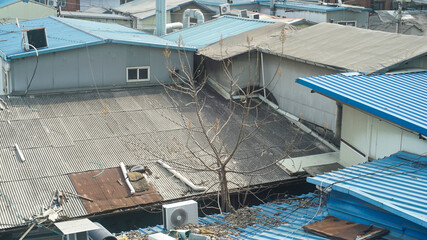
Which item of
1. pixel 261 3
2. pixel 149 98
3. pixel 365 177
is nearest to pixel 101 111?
pixel 149 98

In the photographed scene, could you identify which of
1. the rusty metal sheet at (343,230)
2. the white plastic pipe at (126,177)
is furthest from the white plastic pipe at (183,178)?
the rusty metal sheet at (343,230)

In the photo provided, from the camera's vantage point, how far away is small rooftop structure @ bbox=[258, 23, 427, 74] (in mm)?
14719

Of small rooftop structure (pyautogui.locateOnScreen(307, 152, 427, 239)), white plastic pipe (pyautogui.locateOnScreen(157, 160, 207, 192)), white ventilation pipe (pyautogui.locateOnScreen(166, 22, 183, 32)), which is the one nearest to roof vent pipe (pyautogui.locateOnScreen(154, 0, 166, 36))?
white ventilation pipe (pyautogui.locateOnScreen(166, 22, 183, 32))

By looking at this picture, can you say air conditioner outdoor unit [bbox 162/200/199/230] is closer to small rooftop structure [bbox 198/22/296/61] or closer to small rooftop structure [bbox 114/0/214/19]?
small rooftop structure [bbox 198/22/296/61]

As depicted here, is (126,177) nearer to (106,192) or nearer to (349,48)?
(106,192)

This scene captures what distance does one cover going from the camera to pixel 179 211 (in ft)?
38.3

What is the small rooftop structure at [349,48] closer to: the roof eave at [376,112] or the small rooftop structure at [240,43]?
the small rooftop structure at [240,43]

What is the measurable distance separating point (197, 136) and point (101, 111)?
310 cm

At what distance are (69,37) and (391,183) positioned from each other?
41.2ft

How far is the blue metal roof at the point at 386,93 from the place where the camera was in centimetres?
1171

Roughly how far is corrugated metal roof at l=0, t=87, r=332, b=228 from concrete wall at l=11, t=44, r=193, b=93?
39 cm

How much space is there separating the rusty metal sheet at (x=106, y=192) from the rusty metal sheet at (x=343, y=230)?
4405mm

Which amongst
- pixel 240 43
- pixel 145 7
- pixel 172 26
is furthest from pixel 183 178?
pixel 145 7

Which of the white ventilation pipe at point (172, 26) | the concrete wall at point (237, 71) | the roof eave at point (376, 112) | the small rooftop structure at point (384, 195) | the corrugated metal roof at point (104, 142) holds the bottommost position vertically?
the corrugated metal roof at point (104, 142)
